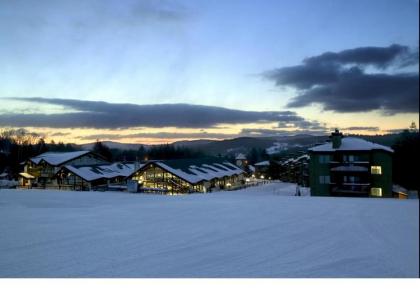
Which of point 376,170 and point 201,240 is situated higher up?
point 376,170

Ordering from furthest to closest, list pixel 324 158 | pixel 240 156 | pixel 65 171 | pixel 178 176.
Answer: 1. pixel 178 176
2. pixel 240 156
3. pixel 324 158
4. pixel 65 171

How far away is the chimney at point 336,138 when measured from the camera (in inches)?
199

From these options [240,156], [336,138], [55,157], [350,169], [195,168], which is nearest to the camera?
[55,157]

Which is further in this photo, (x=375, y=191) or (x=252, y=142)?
(x=252, y=142)

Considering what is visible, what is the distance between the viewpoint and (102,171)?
5703mm

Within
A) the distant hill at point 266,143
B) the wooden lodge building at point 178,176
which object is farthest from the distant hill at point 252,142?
the wooden lodge building at point 178,176

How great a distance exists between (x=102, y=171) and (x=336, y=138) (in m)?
3.86

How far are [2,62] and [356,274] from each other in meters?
4.24

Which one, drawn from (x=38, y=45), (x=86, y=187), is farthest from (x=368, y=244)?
(x=38, y=45)

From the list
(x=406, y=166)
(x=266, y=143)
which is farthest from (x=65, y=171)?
(x=406, y=166)

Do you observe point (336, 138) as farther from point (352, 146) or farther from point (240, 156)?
point (240, 156)

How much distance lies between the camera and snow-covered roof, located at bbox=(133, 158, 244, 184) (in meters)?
7.80

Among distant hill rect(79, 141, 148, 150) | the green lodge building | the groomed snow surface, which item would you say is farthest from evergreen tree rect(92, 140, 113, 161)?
the green lodge building

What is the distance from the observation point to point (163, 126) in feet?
16.1
